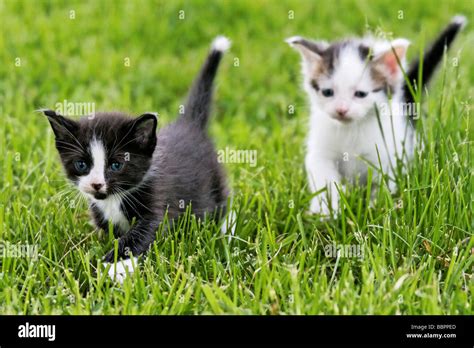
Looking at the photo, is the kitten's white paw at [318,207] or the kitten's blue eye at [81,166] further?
the kitten's white paw at [318,207]

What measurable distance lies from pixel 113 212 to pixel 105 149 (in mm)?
380

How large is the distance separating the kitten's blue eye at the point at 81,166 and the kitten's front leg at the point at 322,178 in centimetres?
142

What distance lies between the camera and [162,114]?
6137 mm

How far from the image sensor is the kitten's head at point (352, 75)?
4.69 m

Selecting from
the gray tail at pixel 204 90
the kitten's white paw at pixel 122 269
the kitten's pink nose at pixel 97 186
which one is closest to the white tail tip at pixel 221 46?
the gray tail at pixel 204 90

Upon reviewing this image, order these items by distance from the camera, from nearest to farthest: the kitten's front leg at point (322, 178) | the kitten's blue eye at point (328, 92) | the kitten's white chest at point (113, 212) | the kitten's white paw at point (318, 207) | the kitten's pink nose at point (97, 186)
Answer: the kitten's pink nose at point (97, 186) < the kitten's white chest at point (113, 212) < the kitten's white paw at point (318, 207) < the kitten's front leg at point (322, 178) < the kitten's blue eye at point (328, 92)

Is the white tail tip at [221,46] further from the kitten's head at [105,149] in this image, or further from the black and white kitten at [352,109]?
the kitten's head at [105,149]

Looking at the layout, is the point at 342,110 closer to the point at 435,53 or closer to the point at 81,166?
the point at 435,53

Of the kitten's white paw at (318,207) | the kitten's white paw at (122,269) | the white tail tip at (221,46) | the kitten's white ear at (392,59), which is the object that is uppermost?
the white tail tip at (221,46)

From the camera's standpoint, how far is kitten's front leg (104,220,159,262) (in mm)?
3773

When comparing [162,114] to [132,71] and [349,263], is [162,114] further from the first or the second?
[349,263]

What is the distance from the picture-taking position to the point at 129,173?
3.78 m
